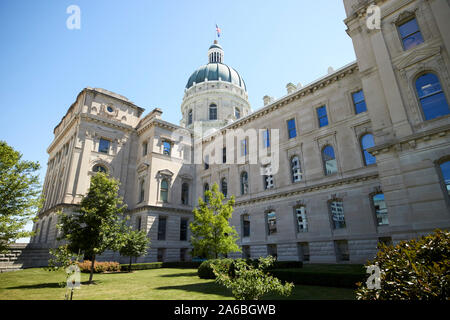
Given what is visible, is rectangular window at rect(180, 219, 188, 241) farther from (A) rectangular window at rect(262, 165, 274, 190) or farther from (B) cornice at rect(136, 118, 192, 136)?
(B) cornice at rect(136, 118, 192, 136)

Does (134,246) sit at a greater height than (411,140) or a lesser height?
lesser

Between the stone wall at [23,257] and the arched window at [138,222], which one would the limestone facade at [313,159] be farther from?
the stone wall at [23,257]

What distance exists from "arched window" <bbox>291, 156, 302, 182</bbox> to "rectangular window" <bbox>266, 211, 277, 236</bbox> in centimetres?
442

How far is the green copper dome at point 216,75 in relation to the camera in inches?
2327

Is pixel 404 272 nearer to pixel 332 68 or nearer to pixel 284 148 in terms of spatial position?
pixel 284 148

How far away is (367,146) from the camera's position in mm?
21656

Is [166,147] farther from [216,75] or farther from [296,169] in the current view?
[216,75]

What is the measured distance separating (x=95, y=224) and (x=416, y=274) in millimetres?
15695

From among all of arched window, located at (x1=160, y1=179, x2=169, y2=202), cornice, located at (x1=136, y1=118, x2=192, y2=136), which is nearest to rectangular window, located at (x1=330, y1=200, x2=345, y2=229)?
arched window, located at (x1=160, y1=179, x2=169, y2=202)

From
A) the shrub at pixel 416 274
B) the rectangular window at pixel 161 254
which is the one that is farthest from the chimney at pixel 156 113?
the shrub at pixel 416 274

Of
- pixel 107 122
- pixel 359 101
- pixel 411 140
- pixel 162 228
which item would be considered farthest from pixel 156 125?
pixel 411 140

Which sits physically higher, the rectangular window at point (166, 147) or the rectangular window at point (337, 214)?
the rectangular window at point (166, 147)

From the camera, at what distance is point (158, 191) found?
1318 inches

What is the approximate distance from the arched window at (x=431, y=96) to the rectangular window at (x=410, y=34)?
7.53 feet
